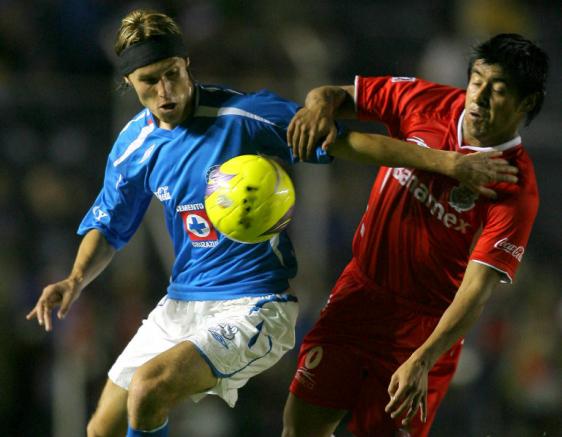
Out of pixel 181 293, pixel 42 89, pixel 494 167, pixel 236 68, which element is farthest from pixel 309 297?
pixel 494 167

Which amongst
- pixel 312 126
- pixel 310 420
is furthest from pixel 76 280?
pixel 312 126

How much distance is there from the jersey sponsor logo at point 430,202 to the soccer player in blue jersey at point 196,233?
15.5 inches

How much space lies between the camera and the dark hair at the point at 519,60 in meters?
4.14

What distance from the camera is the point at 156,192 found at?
4598 mm

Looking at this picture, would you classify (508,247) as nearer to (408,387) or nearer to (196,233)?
(408,387)

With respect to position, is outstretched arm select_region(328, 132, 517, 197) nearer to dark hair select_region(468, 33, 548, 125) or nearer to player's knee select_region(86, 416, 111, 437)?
dark hair select_region(468, 33, 548, 125)

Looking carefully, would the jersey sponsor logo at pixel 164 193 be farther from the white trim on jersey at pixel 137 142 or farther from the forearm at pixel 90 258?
the forearm at pixel 90 258

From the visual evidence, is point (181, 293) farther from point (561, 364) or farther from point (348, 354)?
point (561, 364)

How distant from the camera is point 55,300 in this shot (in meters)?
4.57

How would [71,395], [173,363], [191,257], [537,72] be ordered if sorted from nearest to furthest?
1. [173,363]
2. [537,72]
3. [191,257]
4. [71,395]

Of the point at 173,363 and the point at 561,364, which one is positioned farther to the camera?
the point at 561,364

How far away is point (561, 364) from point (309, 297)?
2303 mm

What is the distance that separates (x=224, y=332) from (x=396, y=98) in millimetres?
1367

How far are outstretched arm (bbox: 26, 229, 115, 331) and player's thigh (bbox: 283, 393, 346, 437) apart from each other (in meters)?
1.18
